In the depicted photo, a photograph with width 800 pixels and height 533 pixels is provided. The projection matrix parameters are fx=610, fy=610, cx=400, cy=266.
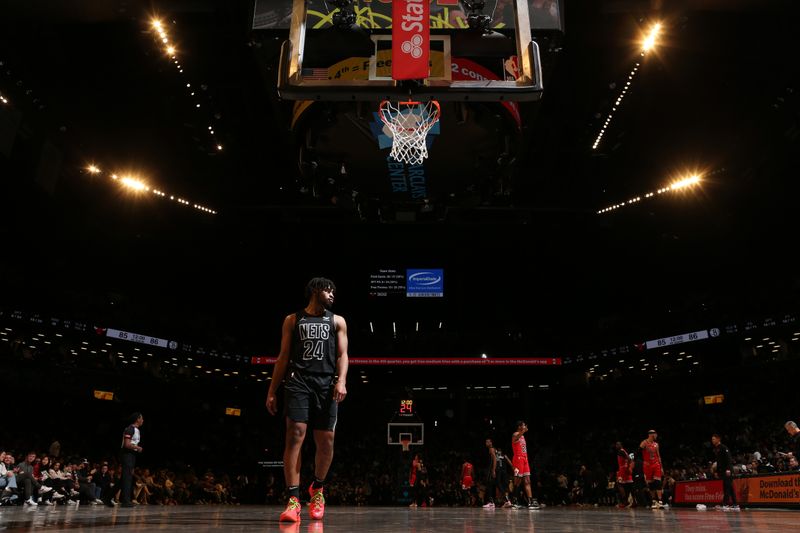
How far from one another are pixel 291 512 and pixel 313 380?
39.1 inches

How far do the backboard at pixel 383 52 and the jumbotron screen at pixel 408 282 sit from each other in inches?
690

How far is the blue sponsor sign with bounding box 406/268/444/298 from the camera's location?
2595 centimetres

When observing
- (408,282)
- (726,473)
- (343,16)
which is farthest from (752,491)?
(408,282)

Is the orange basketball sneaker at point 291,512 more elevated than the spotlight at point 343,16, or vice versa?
the spotlight at point 343,16

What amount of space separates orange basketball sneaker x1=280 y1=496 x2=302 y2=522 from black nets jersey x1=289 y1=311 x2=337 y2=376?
99cm

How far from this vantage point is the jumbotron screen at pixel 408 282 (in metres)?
26.0

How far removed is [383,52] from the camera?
750 cm

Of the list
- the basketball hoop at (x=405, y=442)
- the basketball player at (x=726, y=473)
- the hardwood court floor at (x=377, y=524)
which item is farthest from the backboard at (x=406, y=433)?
the hardwood court floor at (x=377, y=524)

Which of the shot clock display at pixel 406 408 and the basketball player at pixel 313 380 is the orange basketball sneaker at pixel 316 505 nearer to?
the basketball player at pixel 313 380

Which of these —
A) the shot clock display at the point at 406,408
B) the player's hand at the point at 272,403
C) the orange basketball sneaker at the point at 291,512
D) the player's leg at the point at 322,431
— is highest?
the shot clock display at the point at 406,408

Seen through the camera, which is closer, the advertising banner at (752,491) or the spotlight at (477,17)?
the spotlight at (477,17)

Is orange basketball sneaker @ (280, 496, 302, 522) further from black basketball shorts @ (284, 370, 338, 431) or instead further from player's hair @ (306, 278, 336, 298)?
player's hair @ (306, 278, 336, 298)

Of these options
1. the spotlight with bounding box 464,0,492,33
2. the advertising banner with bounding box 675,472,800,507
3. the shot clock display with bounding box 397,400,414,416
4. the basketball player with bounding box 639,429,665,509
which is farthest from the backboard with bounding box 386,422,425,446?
the spotlight with bounding box 464,0,492,33

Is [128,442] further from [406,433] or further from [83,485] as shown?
[406,433]
